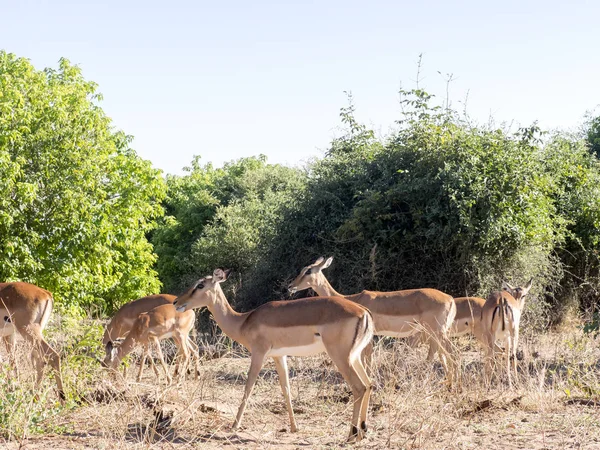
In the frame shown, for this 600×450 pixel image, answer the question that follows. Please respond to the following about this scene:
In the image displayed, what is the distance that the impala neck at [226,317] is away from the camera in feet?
27.6

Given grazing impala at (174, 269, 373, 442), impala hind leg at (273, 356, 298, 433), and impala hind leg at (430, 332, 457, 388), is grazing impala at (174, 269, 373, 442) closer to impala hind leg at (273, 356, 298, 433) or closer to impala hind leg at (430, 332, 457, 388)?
impala hind leg at (273, 356, 298, 433)

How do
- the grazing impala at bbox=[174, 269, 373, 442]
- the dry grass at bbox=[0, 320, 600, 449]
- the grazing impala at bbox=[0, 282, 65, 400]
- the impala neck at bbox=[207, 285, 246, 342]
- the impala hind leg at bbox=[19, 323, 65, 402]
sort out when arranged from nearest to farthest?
the dry grass at bbox=[0, 320, 600, 449] < the grazing impala at bbox=[174, 269, 373, 442] < the impala neck at bbox=[207, 285, 246, 342] < the impala hind leg at bbox=[19, 323, 65, 402] < the grazing impala at bbox=[0, 282, 65, 400]

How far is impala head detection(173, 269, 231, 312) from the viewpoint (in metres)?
8.74

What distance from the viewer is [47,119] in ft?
70.8

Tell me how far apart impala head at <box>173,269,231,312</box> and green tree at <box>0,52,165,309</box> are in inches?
445

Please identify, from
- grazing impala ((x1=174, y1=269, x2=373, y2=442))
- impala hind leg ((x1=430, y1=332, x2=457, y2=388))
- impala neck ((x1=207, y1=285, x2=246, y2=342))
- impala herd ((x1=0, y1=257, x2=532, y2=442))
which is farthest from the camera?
impala hind leg ((x1=430, y1=332, x2=457, y2=388))

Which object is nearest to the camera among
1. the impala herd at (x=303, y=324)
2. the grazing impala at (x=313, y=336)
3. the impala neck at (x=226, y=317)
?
the grazing impala at (x=313, y=336)

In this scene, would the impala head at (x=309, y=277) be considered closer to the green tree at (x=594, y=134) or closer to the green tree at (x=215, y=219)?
the green tree at (x=215, y=219)

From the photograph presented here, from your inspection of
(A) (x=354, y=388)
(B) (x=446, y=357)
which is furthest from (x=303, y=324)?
(B) (x=446, y=357)

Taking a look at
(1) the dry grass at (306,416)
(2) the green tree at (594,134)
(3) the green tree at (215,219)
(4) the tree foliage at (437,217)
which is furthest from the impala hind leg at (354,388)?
(2) the green tree at (594,134)

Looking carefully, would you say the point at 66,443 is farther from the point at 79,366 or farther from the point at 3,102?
the point at 3,102

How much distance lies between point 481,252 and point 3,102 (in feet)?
41.1

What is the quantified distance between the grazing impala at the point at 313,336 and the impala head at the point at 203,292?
0.51 metres

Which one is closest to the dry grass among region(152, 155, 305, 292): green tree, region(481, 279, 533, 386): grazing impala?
region(481, 279, 533, 386): grazing impala
